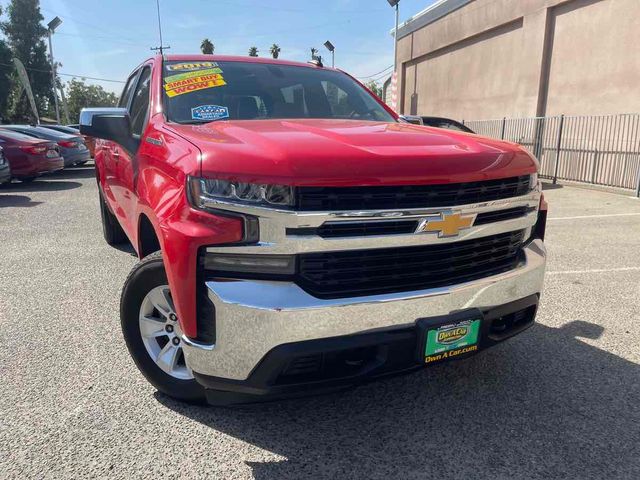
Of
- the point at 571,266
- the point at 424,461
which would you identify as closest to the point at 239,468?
the point at 424,461

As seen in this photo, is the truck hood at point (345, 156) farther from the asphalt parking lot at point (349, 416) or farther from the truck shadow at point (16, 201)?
the truck shadow at point (16, 201)

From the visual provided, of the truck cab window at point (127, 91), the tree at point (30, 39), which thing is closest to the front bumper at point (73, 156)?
the truck cab window at point (127, 91)

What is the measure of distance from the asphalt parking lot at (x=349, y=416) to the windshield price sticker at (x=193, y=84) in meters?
1.67

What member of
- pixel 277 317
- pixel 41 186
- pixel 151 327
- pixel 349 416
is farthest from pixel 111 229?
pixel 41 186

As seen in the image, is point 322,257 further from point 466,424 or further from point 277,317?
point 466,424

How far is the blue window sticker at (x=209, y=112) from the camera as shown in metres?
2.82

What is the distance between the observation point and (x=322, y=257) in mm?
1918

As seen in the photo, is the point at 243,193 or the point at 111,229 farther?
the point at 111,229

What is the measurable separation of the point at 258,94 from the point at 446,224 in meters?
1.72

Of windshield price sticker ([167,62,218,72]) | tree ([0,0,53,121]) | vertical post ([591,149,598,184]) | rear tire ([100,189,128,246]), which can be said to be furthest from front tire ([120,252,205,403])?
tree ([0,0,53,121])

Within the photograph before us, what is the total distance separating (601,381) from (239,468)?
2083mm

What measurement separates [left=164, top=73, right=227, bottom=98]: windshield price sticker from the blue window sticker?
0.21 meters

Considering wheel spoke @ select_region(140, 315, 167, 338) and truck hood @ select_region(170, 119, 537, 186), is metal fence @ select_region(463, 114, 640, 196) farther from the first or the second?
wheel spoke @ select_region(140, 315, 167, 338)

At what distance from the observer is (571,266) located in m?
5.14
